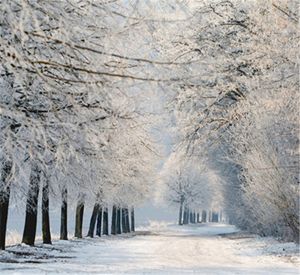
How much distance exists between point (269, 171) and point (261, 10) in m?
6.98

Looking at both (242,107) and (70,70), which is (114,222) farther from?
(70,70)

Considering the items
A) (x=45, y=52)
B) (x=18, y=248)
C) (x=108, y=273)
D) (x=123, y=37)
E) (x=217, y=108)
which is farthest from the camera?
(x=217, y=108)

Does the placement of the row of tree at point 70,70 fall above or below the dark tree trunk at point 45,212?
above

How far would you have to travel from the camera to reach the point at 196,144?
20516mm

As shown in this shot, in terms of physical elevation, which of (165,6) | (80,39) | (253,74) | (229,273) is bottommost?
(229,273)

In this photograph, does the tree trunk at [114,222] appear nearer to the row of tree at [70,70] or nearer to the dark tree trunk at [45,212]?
the dark tree trunk at [45,212]

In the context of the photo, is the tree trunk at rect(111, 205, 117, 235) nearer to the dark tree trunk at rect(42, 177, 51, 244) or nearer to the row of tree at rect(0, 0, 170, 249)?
the dark tree trunk at rect(42, 177, 51, 244)

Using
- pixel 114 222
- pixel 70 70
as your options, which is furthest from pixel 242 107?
pixel 114 222

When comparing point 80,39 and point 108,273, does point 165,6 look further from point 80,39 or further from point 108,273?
point 108,273

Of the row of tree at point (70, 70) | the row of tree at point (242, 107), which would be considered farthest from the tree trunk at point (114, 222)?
the row of tree at point (70, 70)

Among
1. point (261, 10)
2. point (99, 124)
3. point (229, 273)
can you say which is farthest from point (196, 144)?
point (99, 124)

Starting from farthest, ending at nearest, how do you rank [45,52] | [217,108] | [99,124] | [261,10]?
[217,108] < [261,10] < [99,124] < [45,52]

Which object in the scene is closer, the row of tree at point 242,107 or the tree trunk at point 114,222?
the row of tree at point 242,107

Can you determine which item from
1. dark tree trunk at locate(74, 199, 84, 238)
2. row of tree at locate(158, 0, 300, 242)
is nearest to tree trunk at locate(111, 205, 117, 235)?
dark tree trunk at locate(74, 199, 84, 238)
